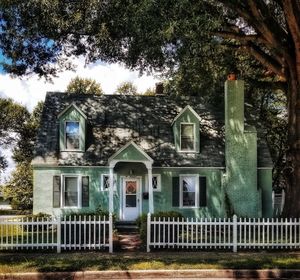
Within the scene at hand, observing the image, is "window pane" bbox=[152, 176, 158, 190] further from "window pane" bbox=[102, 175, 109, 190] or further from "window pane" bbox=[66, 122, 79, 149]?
"window pane" bbox=[66, 122, 79, 149]

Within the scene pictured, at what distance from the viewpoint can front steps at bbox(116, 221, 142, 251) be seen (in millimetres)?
16453

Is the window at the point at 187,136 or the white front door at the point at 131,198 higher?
the window at the point at 187,136

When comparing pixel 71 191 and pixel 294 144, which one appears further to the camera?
pixel 71 191

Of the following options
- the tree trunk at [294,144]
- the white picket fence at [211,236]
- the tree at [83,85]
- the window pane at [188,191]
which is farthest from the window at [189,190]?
the tree at [83,85]

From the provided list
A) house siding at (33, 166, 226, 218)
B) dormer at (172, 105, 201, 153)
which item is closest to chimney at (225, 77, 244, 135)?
dormer at (172, 105, 201, 153)

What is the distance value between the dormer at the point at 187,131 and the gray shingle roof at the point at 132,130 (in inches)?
13.9

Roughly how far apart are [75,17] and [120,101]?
431 inches

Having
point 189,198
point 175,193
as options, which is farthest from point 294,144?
point 175,193

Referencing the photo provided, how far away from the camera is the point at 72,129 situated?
2427 cm

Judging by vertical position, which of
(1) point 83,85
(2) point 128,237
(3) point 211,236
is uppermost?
(1) point 83,85

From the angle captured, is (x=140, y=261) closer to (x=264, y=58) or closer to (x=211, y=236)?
(x=211, y=236)

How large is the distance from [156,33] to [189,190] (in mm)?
10720

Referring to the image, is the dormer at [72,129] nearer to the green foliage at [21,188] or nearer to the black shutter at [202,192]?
the black shutter at [202,192]

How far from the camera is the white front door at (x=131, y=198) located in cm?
2388
